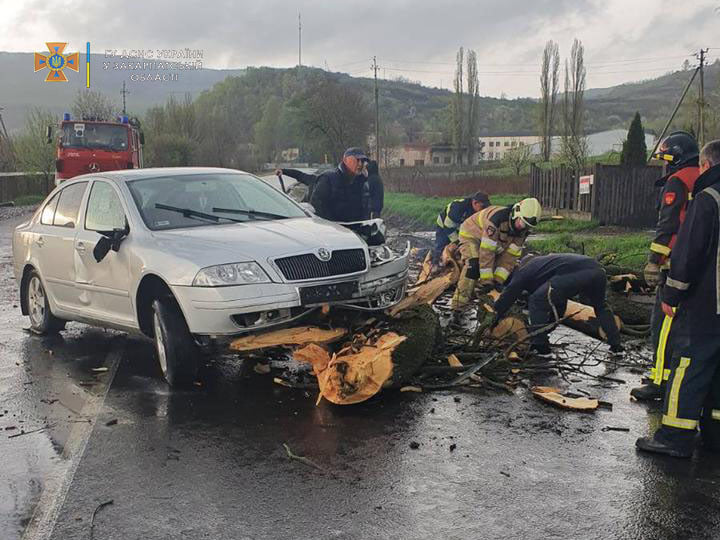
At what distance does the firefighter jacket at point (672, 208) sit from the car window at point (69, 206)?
17.3 feet

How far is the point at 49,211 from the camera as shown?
311 inches

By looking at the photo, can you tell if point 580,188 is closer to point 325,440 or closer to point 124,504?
point 325,440

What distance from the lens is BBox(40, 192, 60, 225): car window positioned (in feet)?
25.5

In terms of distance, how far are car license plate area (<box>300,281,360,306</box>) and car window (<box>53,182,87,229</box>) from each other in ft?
9.81

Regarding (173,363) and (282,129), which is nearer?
(173,363)

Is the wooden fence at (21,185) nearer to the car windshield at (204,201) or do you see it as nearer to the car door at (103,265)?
the car door at (103,265)

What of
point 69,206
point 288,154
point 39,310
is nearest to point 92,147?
point 39,310

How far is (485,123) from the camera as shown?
176500mm

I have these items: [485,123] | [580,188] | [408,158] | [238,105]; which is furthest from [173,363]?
[485,123]

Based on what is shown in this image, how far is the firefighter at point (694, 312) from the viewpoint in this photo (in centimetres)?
436

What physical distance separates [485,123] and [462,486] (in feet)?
586

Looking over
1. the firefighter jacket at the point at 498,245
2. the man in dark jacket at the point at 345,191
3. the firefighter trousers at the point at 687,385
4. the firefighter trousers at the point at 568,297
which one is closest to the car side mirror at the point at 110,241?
the man in dark jacket at the point at 345,191

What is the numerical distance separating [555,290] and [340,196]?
10.6ft

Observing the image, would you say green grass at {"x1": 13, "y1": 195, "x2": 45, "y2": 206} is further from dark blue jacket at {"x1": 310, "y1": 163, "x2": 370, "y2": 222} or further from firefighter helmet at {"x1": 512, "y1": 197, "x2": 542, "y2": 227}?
firefighter helmet at {"x1": 512, "y1": 197, "x2": 542, "y2": 227}
